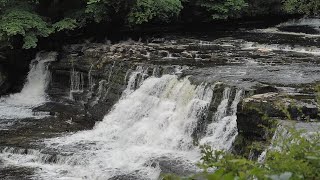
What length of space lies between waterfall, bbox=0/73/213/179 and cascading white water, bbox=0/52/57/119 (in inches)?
157

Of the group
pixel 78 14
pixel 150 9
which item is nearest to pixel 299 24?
pixel 150 9

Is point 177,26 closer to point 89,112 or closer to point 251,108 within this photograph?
point 89,112

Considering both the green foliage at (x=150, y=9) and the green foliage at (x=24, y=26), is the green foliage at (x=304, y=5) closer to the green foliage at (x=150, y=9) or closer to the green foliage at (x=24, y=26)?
the green foliage at (x=150, y=9)

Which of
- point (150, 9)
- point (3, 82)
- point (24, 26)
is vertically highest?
point (150, 9)

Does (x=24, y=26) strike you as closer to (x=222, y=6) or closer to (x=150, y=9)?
(x=150, y=9)

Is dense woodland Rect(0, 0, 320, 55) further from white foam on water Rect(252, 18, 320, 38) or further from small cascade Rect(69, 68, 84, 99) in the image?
small cascade Rect(69, 68, 84, 99)

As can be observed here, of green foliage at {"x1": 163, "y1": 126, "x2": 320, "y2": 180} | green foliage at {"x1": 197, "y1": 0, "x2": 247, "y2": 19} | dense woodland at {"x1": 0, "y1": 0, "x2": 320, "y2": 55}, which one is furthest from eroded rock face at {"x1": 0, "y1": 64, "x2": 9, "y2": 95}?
green foliage at {"x1": 163, "y1": 126, "x2": 320, "y2": 180}

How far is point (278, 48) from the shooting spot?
59.4ft

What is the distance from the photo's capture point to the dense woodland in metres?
18.1

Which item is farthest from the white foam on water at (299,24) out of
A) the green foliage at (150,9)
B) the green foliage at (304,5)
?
the green foliage at (150,9)

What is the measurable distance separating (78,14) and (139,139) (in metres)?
7.91

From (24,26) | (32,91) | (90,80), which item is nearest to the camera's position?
(90,80)

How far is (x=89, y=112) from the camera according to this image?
16156 millimetres

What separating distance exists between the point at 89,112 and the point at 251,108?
23.8ft
